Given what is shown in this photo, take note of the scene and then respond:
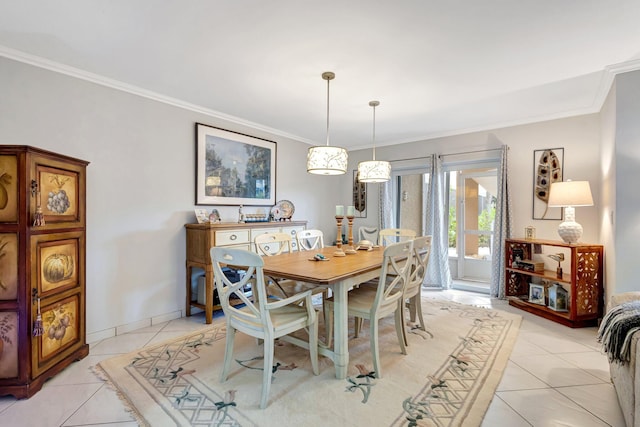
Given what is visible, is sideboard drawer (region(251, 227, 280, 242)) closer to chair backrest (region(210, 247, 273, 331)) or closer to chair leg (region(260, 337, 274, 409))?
chair backrest (region(210, 247, 273, 331))

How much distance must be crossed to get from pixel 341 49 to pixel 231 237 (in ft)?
7.03

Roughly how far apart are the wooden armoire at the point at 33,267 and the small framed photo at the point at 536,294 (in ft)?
15.2

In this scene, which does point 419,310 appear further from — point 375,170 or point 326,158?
point 326,158

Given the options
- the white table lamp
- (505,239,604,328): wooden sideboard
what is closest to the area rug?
(505,239,604,328): wooden sideboard

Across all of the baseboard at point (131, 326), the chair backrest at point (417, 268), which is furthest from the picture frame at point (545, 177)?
the baseboard at point (131, 326)

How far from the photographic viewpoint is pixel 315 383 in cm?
198

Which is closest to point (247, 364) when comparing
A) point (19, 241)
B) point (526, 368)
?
point (19, 241)

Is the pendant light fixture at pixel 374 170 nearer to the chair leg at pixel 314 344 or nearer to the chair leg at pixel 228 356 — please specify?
the chair leg at pixel 314 344

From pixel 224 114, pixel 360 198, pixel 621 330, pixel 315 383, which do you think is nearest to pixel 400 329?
pixel 315 383

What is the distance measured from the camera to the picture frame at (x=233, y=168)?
3.44 metres

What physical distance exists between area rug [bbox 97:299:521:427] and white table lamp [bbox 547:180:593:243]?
4.54 feet

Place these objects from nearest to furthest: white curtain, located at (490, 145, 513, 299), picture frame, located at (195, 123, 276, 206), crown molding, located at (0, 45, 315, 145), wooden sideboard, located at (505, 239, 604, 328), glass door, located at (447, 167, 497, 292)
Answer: crown molding, located at (0, 45, 315, 145) < wooden sideboard, located at (505, 239, 604, 328) < picture frame, located at (195, 123, 276, 206) < white curtain, located at (490, 145, 513, 299) < glass door, located at (447, 167, 497, 292)

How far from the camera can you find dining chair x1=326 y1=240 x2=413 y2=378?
203 cm

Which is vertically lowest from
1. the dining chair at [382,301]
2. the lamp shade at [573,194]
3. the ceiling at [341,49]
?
the dining chair at [382,301]
